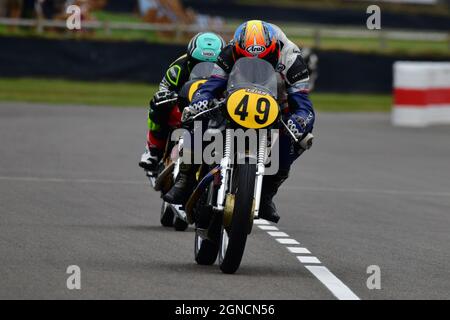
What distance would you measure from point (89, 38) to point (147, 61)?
182cm

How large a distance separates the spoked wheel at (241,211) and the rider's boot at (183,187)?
1693mm

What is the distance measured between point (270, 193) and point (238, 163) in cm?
86

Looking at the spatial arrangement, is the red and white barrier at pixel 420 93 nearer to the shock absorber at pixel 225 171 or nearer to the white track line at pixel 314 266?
the white track line at pixel 314 266

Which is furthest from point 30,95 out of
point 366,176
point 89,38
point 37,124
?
point 366,176

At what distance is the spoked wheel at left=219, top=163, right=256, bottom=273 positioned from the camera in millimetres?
9656

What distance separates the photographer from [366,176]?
1981cm

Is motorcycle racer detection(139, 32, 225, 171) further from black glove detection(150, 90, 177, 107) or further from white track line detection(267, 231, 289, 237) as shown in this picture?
white track line detection(267, 231, 289, 237)

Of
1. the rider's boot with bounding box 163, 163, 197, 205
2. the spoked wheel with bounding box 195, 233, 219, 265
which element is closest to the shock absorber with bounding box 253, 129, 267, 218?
the spoked wheel with bounding box 195, 233, 219, 265

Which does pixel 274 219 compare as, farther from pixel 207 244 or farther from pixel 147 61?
pixel 147 61

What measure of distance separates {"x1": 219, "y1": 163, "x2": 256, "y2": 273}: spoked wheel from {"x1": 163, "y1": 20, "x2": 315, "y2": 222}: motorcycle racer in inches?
25.8

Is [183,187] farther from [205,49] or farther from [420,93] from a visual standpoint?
[420,93]

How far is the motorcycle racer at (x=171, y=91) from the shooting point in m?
12.9

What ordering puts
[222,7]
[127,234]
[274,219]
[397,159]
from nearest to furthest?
[274,219], [127,234], [397,159], [222,7]

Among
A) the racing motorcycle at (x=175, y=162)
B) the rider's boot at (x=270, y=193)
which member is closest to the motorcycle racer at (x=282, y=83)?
the rider's boot at (x=270, y=193)
